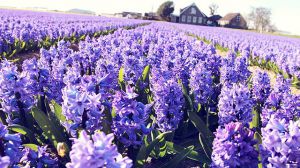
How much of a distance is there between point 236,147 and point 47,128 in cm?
208

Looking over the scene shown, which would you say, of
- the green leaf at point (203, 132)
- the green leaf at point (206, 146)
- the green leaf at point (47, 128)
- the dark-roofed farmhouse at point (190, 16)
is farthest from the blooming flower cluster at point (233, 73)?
the dark-roofed farmhouse at point (190, 16)

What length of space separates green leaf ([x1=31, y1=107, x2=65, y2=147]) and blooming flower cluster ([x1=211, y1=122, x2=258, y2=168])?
5.97 feet

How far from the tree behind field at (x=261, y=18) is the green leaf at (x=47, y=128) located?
351 ft

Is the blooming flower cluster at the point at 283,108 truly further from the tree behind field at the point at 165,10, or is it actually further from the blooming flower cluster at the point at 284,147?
the tree behind field at the point at 165,10

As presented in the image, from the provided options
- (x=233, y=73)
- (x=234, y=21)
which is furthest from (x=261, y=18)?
(x=233, y=73)

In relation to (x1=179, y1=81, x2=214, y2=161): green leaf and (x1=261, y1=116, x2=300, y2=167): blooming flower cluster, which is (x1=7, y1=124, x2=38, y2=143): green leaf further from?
(x1=261, y1=116, x2=300, y2=167): blooming flower cluster

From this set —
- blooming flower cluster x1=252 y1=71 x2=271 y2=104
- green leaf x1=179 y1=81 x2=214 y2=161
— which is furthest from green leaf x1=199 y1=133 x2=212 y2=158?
blooming flower cluster x1=252 y1=71 x2=271 y2=104

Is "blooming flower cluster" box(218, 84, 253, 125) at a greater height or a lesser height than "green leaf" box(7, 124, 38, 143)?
greater

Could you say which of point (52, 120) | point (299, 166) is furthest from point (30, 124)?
point (299, 166)

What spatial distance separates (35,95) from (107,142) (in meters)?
3.20

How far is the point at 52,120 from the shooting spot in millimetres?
3881

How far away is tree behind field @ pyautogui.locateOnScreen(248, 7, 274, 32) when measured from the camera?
347ft

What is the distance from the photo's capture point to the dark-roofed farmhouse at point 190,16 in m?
88.7

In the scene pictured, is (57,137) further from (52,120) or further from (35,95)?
(35,95)
